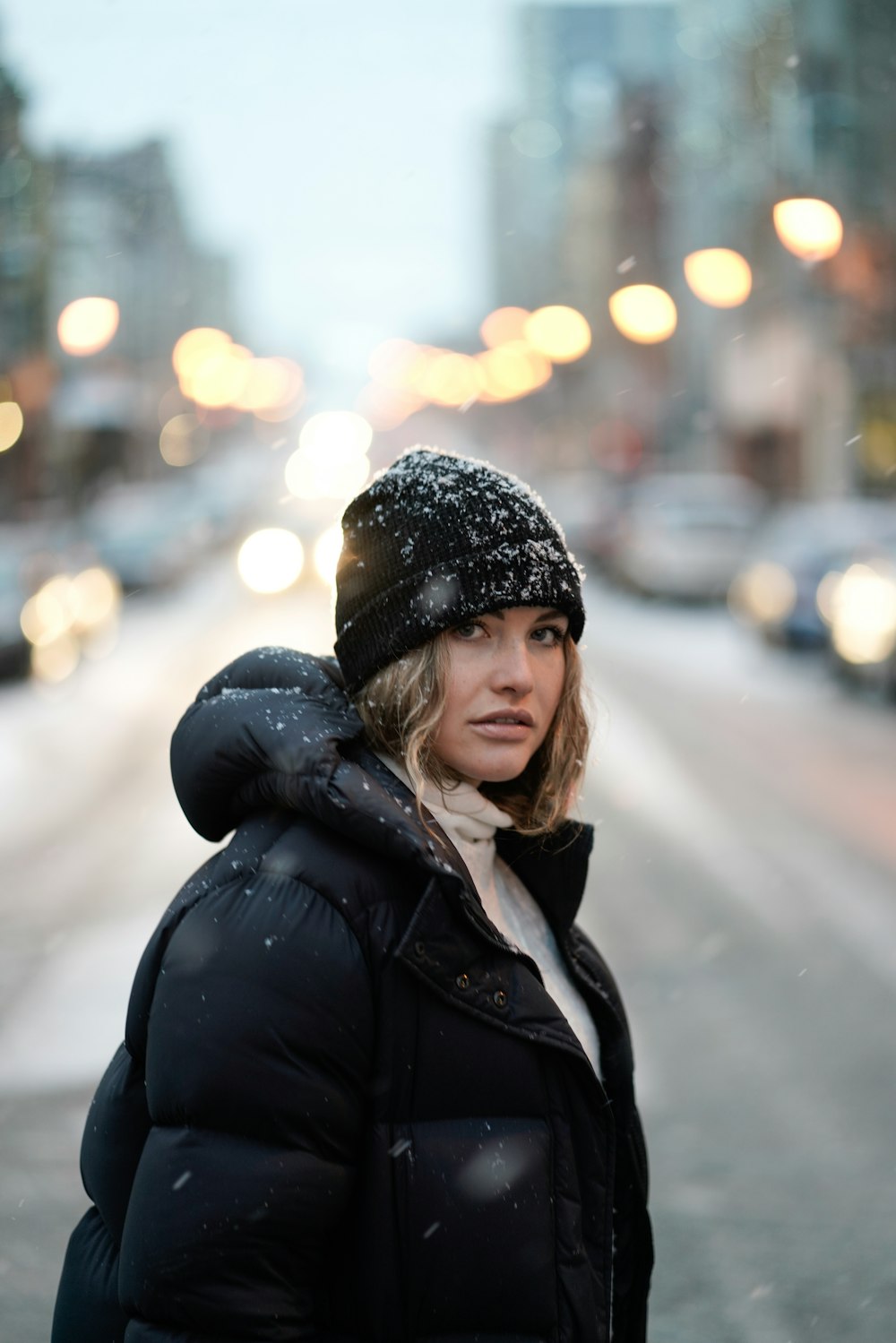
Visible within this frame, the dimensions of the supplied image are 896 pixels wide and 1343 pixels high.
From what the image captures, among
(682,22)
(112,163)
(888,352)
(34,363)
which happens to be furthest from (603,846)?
(682,22)

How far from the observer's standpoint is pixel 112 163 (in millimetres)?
45031

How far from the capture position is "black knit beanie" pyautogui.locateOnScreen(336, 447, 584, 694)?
78.3 inches

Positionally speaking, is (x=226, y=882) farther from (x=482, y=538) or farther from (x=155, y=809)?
(x=155, y=809)

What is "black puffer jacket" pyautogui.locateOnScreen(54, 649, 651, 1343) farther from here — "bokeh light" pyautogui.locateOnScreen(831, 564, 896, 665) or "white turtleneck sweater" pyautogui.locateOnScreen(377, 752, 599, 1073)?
"bokeh light" pyautogui.locateOnScreen(831, 564, 896, 665)

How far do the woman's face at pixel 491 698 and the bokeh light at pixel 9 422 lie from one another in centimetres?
3900

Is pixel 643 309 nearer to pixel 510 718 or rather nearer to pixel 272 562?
pixel 510 718

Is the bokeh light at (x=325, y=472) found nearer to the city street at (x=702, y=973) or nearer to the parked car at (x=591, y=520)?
the parked car at (x=591, y=520)

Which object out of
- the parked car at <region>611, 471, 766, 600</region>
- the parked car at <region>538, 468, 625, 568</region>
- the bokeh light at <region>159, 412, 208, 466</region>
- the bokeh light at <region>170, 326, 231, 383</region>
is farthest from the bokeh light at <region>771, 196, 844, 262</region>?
the bokeh light at <region>159, 412, 208, 466</region>

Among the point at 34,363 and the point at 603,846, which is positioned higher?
the point at 34,363

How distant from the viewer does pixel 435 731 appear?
2010 mm

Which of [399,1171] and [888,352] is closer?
[399,1171]

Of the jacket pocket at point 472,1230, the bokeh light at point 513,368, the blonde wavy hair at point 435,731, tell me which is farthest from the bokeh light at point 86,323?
the bokeh light at point 513,368

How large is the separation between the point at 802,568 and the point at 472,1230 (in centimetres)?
1745

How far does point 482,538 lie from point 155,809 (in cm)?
843
